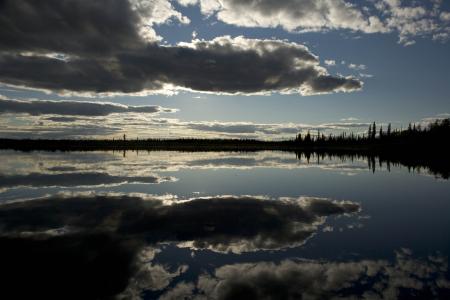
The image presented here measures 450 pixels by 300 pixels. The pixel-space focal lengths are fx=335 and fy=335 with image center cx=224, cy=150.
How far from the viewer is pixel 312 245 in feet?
42.6

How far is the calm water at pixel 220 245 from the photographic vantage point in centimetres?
909

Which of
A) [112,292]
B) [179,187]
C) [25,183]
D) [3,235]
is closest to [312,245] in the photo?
[112,292]

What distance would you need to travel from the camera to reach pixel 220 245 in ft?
41.9

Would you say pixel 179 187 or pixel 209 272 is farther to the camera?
pixel 179 187

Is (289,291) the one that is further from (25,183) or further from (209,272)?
(25,183)

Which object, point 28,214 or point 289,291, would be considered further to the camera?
point 28,214

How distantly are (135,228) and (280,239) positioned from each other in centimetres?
640

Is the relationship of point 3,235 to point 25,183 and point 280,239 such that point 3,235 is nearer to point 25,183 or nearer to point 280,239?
point 280,239

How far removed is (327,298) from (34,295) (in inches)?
289

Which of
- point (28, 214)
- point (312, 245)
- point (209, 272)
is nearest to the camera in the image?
point (209, 272)

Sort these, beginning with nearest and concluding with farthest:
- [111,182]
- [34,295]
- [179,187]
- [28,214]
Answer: [34,295] → [28,214] → [179,187] → [111,182]

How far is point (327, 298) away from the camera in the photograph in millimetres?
8547

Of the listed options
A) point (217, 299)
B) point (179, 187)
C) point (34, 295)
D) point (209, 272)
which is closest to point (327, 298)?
point (217, 299)

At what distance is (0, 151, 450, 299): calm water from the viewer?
358 inches
